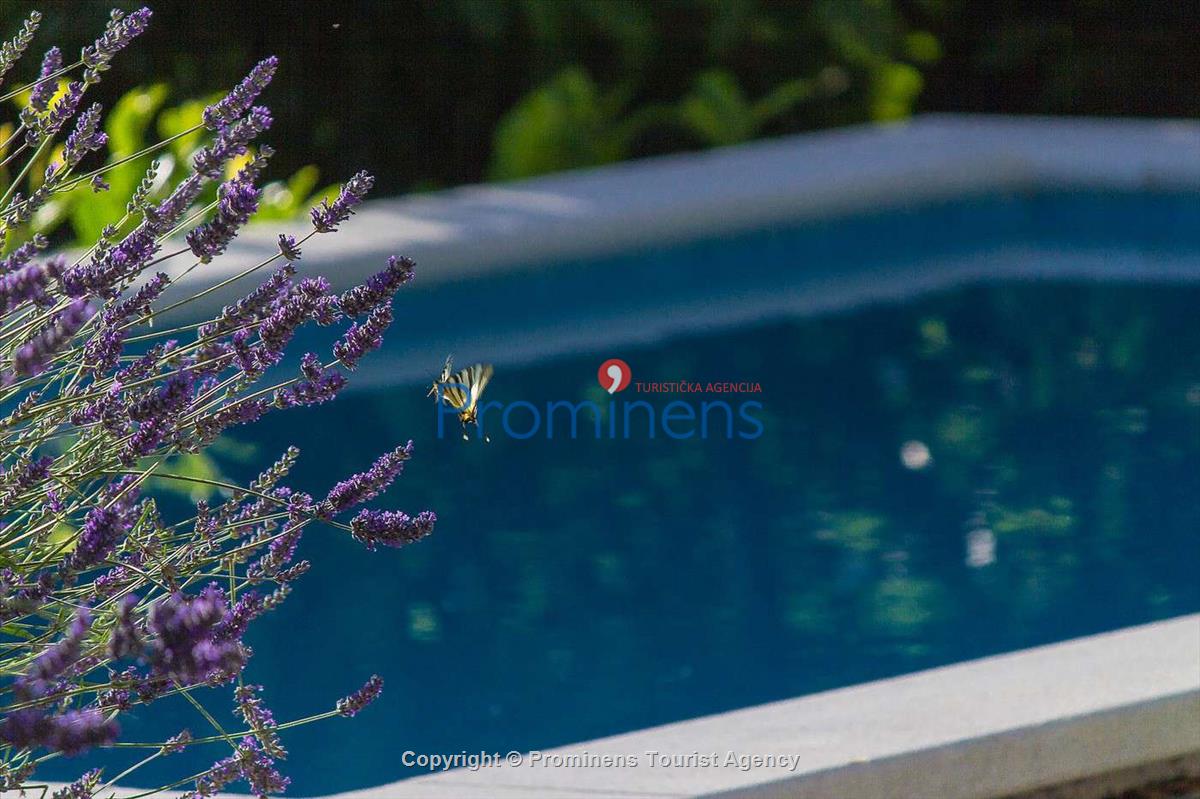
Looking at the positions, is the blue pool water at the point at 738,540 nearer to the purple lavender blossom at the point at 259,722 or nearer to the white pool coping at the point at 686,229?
the white pool coping at the point at 686,229

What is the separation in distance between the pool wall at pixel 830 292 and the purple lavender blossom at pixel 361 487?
527 millimetres

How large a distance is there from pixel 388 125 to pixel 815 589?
6207 mm

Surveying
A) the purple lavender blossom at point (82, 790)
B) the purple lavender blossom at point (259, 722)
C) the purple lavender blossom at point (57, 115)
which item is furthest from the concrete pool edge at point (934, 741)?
the purple lavender blossom at point (57, 115)

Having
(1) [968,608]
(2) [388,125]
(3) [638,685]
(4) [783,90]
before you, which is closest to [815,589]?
(1) [968,608]

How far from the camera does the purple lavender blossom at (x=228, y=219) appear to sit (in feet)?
4.71

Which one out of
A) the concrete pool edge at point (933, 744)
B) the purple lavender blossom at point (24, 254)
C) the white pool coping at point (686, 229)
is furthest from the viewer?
the white pool coping at point (686, 229)

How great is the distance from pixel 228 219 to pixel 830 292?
5181mm

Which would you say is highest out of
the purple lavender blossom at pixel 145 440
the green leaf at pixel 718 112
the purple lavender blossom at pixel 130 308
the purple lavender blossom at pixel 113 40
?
the purple lavender blossom at pixel 113 40

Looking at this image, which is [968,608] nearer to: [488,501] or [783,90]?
[488,501]

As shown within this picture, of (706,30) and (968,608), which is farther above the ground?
(968,608)

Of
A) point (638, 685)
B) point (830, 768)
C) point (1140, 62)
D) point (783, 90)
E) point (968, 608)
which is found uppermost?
point (830, 768)

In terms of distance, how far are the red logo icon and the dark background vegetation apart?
3.11 m

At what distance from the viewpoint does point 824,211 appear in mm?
7320

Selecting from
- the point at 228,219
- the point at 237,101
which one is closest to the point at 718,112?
the point at 237,101
